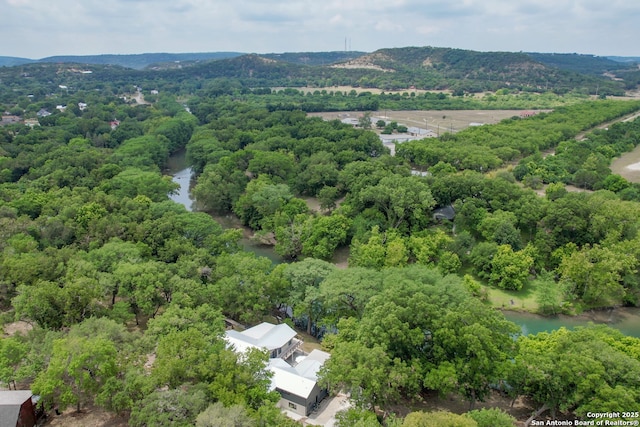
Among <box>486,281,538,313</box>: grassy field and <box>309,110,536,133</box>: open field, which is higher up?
<box>309,110,536,133</box>: open field

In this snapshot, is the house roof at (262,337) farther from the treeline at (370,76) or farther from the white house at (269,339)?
the treeline at (370,76)

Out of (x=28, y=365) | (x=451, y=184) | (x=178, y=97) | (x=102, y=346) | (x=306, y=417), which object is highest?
(x=178, y=97)

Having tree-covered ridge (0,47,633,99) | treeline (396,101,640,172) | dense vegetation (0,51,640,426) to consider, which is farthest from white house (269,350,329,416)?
tree-covered ridge (0,47,633,99)

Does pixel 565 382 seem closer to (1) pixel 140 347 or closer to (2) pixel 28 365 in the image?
(1) pixel 140 347

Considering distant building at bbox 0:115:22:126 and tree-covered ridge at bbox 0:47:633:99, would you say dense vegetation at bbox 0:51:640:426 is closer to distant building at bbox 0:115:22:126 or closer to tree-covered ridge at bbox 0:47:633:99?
distant building at bbox 0:115:22:126

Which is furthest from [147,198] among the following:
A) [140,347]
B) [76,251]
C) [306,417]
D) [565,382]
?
[565,382]

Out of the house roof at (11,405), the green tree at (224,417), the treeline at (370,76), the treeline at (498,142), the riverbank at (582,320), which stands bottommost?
the riverbank at (582,320)

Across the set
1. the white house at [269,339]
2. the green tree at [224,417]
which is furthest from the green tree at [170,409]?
the white house at [269,339]
